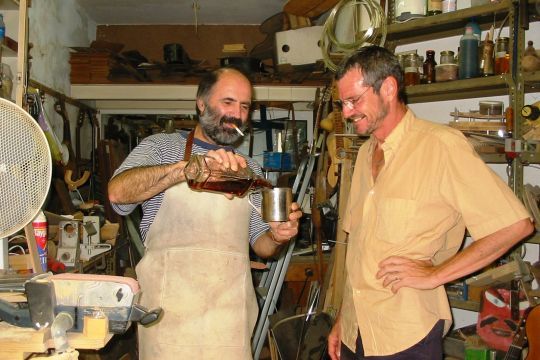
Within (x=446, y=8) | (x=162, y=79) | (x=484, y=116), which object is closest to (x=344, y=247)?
(x=484, y=116)

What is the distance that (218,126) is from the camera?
198 centimetres

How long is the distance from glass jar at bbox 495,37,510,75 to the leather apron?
1.64 metres

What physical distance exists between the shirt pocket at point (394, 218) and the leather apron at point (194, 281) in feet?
1.91

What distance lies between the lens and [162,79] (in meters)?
5.14

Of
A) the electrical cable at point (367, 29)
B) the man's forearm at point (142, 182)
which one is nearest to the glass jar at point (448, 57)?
the electrical cable at point (367, 29)

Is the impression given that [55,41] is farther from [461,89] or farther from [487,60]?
[487,60]

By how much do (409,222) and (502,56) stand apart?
1.43 m

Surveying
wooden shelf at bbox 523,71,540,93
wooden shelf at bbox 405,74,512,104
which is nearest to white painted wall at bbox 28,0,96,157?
wooden shelf at bbox 405,74,512,104

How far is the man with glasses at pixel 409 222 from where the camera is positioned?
1.53 meters

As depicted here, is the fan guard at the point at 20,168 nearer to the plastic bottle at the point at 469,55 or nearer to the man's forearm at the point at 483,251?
the man's forearm at the point at 483,251

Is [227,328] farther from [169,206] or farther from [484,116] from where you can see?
[484,116]

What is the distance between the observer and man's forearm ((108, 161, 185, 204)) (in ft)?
5.15

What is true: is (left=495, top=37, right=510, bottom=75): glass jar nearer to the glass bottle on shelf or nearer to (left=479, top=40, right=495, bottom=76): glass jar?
(left=479, top=40, right=495, bottom=76): glass jar

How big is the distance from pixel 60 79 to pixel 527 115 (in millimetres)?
3919
